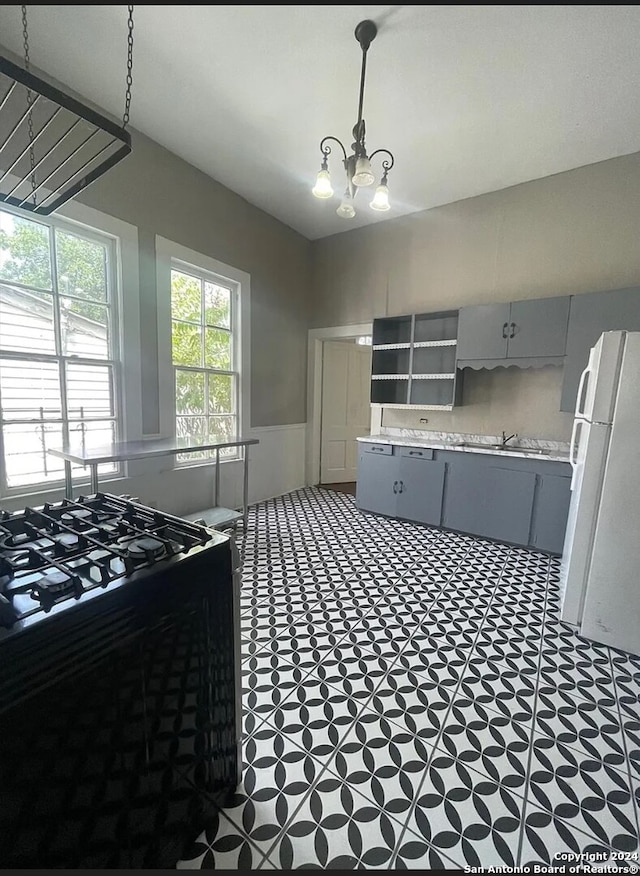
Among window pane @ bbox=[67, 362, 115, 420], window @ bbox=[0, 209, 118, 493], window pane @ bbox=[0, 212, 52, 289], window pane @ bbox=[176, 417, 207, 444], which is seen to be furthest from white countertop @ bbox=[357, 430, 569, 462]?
window pane @ bbox=[0, 212, 52, 289]

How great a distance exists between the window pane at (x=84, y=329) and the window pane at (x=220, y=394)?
1.11m

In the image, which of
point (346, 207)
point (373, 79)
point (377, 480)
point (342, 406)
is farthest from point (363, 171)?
point (342, 406)

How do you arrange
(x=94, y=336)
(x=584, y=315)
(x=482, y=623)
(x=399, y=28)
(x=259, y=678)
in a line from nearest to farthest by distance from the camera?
(x=259, y=678), (x=399, y=28), (x=482, y=623), (x=94, y=336), (x=584, y=315)

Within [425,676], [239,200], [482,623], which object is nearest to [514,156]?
[239,200]

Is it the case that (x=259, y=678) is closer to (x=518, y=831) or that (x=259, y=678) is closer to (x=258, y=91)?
(x=518, y=831)

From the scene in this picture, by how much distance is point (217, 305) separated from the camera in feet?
13.4

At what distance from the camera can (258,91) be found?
2.66 m

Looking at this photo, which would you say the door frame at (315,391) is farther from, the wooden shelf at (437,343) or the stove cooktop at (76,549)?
the stove cooktop at (76,549)

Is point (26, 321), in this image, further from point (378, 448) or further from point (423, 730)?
point (423, 730)

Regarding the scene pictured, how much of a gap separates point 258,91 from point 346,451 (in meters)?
4.13

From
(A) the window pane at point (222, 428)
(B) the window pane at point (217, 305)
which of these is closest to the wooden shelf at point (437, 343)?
(B) the window pane at point (217, 305)

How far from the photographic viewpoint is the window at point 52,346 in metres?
2.61

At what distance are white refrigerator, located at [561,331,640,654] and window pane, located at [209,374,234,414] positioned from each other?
322 centimetres

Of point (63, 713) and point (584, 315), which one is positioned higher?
point (584, 315)
